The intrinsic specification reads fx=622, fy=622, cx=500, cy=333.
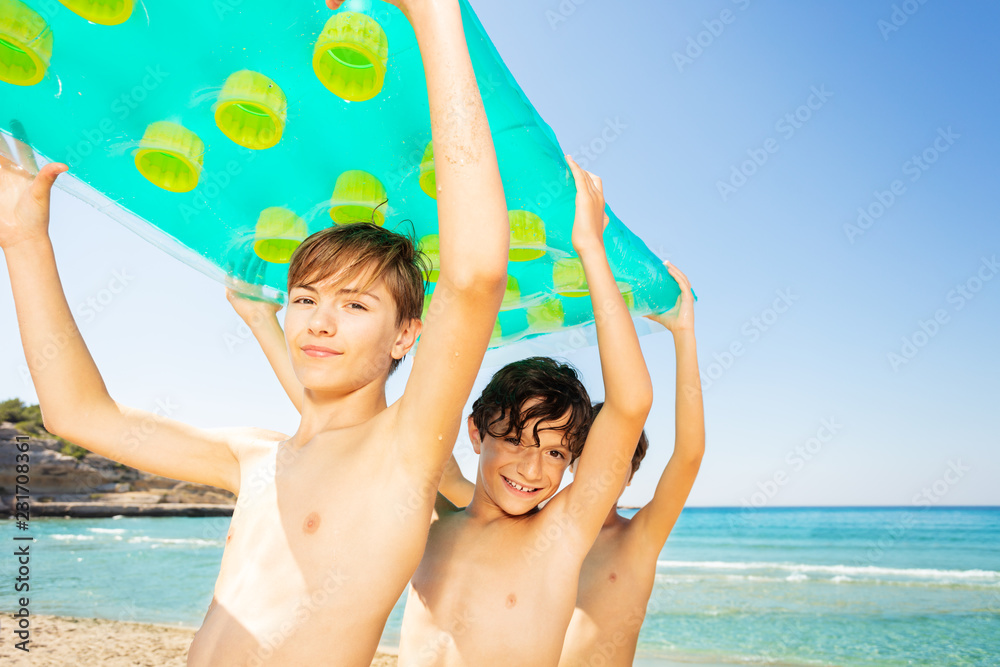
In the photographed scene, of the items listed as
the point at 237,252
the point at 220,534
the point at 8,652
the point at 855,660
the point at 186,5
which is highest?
the point at 186,5

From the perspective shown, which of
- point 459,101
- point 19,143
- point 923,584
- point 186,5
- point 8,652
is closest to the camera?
point 459,101

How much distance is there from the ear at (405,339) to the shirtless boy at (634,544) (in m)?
0.98

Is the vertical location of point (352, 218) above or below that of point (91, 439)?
above

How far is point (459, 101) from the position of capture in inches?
43.3

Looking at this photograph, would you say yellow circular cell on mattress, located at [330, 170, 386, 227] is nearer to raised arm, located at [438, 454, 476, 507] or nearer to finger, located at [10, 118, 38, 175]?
finger, located at [10, 118, 38, 175]

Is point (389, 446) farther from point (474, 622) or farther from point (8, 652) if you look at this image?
point (8, 652)

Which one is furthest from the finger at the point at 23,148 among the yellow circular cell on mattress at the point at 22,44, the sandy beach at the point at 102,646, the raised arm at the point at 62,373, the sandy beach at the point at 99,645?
the sandy beach at the point at 99,645

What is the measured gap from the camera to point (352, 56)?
153 centimetres

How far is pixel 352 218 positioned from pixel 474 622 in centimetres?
128

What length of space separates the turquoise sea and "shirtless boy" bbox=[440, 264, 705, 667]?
6.27 m

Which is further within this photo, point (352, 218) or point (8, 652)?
point (8, 652)

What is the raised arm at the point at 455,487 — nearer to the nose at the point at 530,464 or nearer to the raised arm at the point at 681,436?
the nose at the point at 530,464

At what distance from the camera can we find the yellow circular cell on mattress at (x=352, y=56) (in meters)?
1.44

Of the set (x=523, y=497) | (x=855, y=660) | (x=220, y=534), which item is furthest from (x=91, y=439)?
(x=220, y=534)
